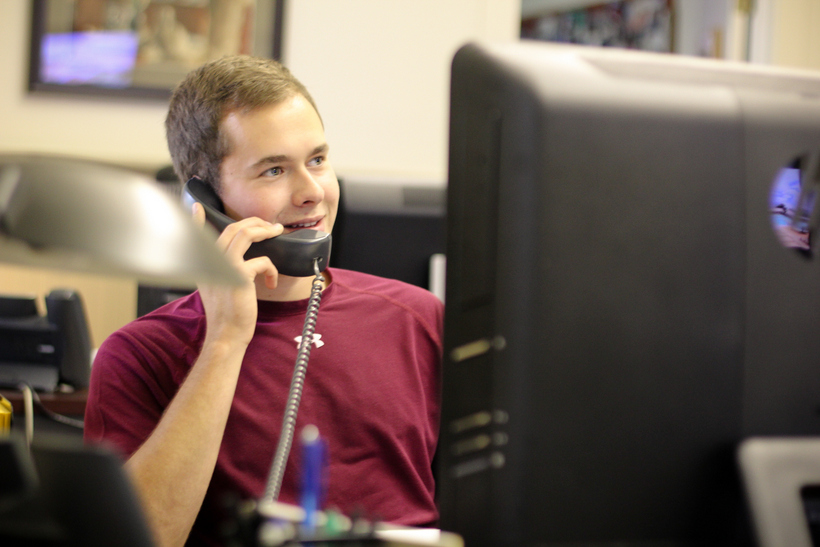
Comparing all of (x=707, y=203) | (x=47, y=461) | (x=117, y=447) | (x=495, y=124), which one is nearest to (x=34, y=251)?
(x=47, y=461)

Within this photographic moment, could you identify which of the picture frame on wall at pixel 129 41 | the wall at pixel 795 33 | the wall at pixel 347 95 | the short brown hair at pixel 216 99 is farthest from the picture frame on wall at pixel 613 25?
the short brown hair at pixel 216 99

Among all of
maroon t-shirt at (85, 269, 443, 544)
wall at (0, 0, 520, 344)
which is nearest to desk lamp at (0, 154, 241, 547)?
maroon t-shirt at (85, 269, 443, 544)

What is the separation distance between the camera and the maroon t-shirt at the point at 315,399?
1014 millimetres

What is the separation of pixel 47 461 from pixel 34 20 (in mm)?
2268

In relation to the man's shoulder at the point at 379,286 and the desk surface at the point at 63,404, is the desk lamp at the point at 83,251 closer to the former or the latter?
the man's shoulder at the point at 379,286

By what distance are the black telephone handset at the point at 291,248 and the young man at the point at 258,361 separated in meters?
0.02

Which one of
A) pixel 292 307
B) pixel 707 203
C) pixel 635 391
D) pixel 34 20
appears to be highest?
pixel 34 20

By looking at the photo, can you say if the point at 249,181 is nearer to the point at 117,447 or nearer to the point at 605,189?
the point at 117,447

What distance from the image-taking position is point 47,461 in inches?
15.7

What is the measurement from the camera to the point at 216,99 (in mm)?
1131

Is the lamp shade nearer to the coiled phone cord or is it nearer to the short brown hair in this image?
the coiled phone cord

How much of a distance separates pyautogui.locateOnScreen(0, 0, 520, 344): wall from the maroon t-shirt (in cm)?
118

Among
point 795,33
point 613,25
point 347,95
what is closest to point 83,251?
point 347,95

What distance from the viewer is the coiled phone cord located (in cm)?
79
